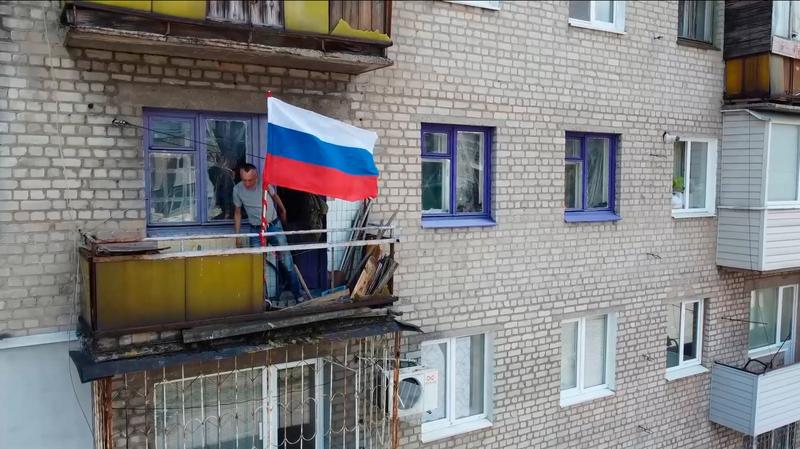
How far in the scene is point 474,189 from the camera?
788 cm

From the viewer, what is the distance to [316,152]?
559 centimetres

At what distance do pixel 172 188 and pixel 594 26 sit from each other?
5905 millimetres

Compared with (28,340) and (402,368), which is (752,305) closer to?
(402,368)

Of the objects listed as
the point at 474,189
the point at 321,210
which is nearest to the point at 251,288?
the point at 321,210

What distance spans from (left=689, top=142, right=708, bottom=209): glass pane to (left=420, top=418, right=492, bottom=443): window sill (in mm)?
5137

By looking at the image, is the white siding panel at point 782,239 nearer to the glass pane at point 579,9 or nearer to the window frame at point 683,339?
the window frame at point 683,339

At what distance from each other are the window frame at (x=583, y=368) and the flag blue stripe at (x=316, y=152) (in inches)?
164

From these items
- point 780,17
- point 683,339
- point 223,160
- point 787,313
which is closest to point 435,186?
point 223,160

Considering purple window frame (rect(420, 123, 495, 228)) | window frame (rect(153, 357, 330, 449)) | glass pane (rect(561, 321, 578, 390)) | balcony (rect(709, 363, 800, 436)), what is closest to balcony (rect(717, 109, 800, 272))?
balcony (rect(709, 363, 800, 436))

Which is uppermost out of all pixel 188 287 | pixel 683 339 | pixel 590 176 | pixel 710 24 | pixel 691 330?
pixel 710 24

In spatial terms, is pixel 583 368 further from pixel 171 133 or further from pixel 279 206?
pixel 171 133

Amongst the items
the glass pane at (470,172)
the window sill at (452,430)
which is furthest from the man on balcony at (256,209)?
the window sill at (452,430)

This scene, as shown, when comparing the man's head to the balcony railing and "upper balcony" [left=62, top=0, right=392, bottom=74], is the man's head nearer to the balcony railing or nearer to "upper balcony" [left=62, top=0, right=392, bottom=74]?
the balcony railing

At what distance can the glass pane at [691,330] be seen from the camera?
1027 centimetres
